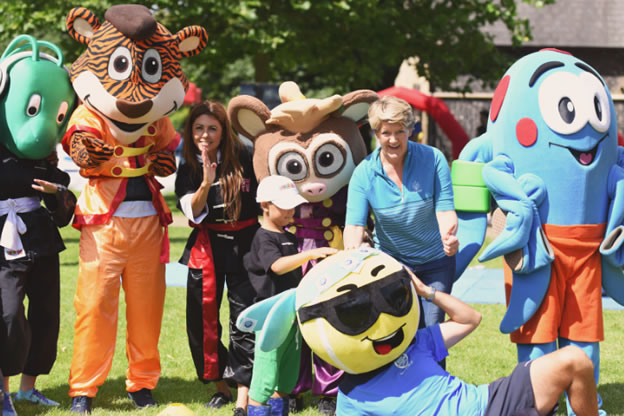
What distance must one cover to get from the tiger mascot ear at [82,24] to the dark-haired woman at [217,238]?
0.73 m

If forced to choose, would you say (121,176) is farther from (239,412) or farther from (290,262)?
(239,412)

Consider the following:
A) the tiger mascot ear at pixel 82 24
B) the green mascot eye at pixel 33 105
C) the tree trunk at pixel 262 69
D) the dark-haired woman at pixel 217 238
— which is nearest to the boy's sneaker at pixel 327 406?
the dark-haired woman at pixel 217 238

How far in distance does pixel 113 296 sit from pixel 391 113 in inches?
76.7

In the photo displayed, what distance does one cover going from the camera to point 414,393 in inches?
129

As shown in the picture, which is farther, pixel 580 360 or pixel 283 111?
pixel 283 111

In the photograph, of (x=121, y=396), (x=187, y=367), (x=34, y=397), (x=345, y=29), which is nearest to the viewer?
Result: (x=34, y=397)

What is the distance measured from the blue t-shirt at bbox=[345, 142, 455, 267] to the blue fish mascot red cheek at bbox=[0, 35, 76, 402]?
1739mm

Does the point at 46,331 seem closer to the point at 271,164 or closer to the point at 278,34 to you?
the point at 271,164

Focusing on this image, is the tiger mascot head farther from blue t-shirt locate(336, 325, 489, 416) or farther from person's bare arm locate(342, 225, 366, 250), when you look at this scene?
blue t-shirt locate(336, 325, 489, 416)

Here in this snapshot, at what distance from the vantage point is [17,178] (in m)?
4.43

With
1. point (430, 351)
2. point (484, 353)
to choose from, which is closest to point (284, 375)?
point (430, 351)

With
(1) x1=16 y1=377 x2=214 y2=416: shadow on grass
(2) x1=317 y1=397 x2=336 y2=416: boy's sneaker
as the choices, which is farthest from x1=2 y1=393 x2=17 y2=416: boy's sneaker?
(2) x1=317 y1=397 x2=336 y2=416: boy's sneaker

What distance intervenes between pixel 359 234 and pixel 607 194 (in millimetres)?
1403

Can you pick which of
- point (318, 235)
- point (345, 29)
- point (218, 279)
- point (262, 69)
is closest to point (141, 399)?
point (218, 279)
